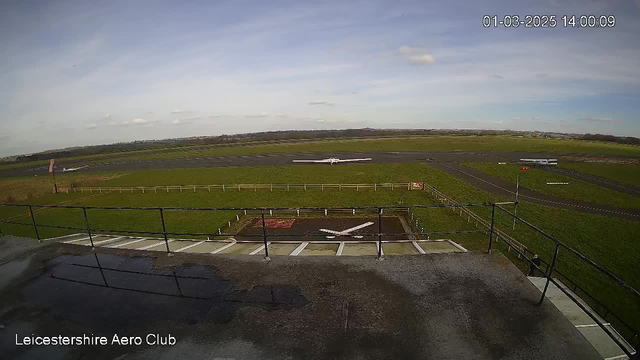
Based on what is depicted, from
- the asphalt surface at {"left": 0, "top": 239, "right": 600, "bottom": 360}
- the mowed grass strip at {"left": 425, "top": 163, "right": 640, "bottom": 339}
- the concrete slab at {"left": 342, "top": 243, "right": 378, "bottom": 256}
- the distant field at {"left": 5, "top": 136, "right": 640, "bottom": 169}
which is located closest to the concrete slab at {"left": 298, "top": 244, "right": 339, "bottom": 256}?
the concrete slab at {"left": 342, "top": 243, "right": 378, "bottom": 256}

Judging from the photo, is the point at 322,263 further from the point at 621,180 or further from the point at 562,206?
the point at 621,180

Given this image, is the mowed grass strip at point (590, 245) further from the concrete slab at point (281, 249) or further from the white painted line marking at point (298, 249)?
the concrete slab at point (281, 249)

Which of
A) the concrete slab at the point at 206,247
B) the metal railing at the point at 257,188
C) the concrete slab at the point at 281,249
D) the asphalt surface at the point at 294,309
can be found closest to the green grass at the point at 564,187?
the metal railing at the point at 257,188

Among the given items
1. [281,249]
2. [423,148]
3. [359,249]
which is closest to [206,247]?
[281,249]

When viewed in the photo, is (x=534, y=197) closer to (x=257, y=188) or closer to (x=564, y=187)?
(x=564, y=187)

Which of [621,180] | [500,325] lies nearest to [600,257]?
[500,325]

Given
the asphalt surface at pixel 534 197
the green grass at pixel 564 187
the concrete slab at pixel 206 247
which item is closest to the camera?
the concrete slab at pixel 206 247
